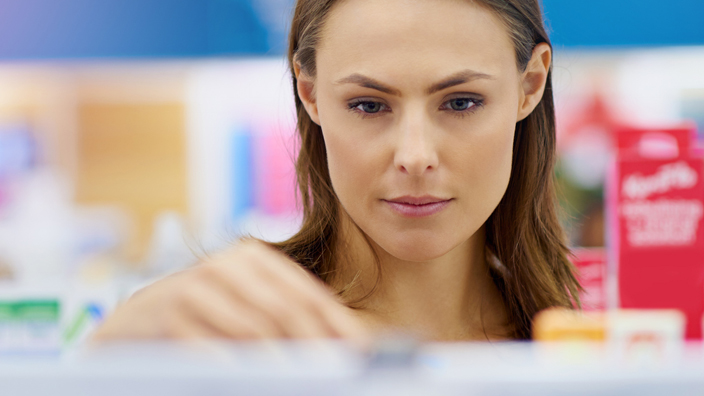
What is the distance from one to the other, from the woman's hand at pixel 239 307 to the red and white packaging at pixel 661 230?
877 millimetres

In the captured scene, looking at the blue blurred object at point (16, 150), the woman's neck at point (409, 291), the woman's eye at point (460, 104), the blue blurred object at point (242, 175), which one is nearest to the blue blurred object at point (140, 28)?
the woman's neck at point (409, 291)

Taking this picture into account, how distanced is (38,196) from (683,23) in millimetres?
2538

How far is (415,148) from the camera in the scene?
0.92m

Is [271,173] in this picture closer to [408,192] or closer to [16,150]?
[16,150]

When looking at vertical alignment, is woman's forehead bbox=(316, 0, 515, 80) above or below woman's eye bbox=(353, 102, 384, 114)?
above

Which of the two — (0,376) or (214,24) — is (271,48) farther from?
(0,376)

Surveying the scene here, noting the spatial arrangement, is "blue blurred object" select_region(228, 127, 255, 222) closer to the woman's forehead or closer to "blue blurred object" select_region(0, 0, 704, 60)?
"blue blurred object" select_region(0, 0, 704, 60)

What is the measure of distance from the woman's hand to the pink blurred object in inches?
106

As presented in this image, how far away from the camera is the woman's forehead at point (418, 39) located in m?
0.93

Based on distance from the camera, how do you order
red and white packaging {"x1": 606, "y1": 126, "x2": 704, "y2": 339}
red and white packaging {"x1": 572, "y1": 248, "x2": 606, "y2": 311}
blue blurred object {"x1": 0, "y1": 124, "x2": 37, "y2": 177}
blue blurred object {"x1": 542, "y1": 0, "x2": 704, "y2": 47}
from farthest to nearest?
1. blue blurred object {"x1": 0, "y1": 124, "x2": 37, "y2": 177}
2. blue blurred object {"x1": 542, "y1": 0, "x2": 704, "y2": 47}
3. red and white packaging {"x1": 572, "y1": 248, "x2": 606, "y2": 311}
4. red and white packaging {"x1": 606, "y1": 126, "x2": 704, "y2": 339}

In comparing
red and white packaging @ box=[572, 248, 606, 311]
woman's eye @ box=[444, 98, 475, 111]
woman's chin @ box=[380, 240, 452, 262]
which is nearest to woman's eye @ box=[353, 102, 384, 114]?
woman's eye @ box=[444, 98, 475, 111]

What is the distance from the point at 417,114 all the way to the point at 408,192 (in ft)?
0.38

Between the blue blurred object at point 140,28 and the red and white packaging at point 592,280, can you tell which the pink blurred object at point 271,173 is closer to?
the blue blurred object at point 140,28

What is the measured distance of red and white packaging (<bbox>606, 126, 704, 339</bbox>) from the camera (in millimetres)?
1189
